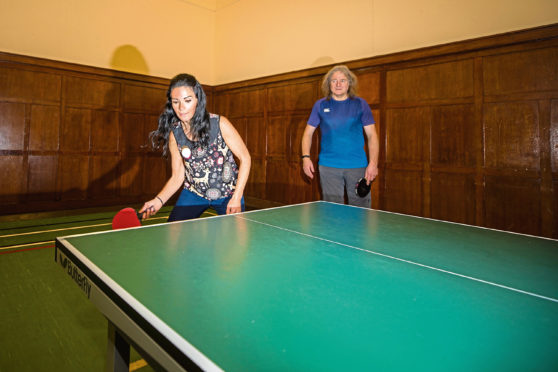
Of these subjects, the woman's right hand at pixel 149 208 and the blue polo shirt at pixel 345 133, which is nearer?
the woman's right hand at pixel 149 208

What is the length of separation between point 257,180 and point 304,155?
108 inches

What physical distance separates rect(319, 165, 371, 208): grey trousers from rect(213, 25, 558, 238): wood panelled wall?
1.53 meters

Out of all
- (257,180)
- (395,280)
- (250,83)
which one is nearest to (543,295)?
(395,280)

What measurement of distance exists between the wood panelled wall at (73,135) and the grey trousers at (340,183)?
3.50 metres

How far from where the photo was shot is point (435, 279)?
944 millimetres

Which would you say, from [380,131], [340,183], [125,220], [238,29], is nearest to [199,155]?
[125,220]

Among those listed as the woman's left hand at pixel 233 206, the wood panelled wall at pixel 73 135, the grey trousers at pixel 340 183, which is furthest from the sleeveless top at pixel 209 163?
the wood panelled wall at pixel 73 135

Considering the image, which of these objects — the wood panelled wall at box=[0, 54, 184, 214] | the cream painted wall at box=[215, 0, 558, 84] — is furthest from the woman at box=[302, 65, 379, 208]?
the wood panelled wall at box=[0, 54, 184, 214]

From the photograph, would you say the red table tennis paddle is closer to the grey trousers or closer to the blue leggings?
the blue leggings

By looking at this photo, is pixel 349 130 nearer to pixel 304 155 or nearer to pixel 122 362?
pixel 304 155

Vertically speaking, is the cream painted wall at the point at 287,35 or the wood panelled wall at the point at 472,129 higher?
the cream painted wall at the point at 287,35

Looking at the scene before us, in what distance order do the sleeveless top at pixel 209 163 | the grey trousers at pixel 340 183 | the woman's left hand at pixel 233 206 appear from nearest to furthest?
1. the woman's left hand at pixel 233 206
2. the sleeveless top at pixel 209 163
3. the grey trousers at pixel 340 183

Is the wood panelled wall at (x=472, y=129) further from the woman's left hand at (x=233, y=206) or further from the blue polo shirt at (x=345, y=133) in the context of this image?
the woman's left hand at (x=233, y=206)

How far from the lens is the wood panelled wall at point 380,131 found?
341 centimetres
